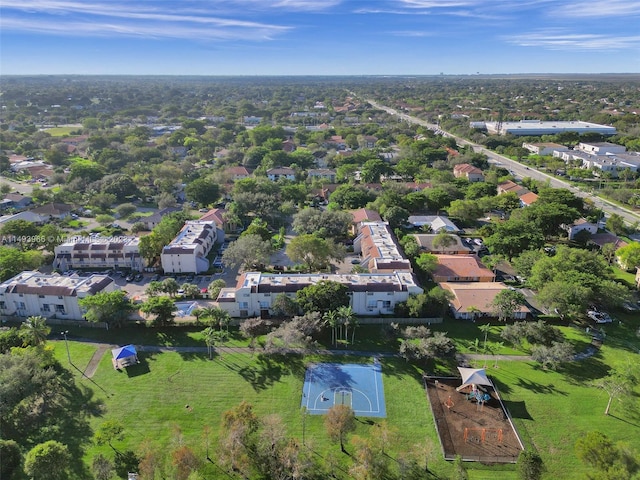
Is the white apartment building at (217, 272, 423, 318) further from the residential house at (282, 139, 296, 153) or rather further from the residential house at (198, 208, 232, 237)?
the residential house at (282, 139, 296, 153)

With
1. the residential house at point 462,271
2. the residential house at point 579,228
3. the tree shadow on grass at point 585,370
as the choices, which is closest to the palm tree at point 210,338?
the residential house at point 462,271

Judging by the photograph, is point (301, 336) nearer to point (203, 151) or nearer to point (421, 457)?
point (421, 457)

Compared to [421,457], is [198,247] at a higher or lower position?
higher

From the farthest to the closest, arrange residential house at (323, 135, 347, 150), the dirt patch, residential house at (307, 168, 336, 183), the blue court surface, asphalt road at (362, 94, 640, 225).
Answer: residential house at (323, 135, 347, 150)
residential house at (307, 168, 336, 183)
asphalt road at (362, 94, 640, 225)
the blue court surface
the dirt patch

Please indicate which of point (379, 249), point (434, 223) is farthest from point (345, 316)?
point (434, 223)

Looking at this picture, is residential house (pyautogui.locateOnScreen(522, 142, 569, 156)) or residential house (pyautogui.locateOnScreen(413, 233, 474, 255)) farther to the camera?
residential house (pyautogui.locateOnScreen(522, 142, 569, 156))

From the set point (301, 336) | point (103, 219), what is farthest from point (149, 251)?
point (301, 336)

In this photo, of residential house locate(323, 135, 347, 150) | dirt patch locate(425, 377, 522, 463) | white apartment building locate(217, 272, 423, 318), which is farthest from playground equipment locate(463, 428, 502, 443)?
residential house locate(323, 135, 347, 150)

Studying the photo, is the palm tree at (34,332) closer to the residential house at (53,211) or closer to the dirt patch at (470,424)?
the dirt patch at (470,424)
